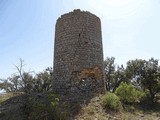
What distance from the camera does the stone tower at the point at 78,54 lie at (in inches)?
467

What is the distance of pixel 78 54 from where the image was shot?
12.0 metres

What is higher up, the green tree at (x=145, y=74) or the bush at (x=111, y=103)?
the green tree at (x=145, y=74)

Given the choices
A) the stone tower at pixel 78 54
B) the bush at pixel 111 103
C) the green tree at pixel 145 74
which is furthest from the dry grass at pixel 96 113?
the green tree at pixel 145 74

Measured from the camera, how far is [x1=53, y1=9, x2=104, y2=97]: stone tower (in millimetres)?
11859

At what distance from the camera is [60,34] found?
1302 cm

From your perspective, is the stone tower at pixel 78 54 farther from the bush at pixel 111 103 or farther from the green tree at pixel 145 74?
the green tree at pixel 145 74

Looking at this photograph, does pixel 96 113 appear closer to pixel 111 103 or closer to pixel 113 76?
pixel 111 103

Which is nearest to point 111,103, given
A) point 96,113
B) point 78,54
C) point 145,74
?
point 96,113

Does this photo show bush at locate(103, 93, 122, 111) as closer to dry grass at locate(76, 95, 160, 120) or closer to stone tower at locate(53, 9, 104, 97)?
dry grass at locate(76, 95, 160, 120)

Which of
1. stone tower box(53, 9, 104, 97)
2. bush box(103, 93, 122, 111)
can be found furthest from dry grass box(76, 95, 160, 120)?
stone tower box(53, 9, 104, 97)

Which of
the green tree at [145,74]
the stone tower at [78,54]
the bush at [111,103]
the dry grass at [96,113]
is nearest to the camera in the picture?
the dry grass at [96,113]

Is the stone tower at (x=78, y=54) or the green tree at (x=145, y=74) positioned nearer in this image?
the stone tower at (x=78, y=54)

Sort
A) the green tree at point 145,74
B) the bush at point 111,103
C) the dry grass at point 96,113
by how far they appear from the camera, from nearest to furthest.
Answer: the dry grass at point 96,113, the bush at point 111,103, the green tree at point 145,74

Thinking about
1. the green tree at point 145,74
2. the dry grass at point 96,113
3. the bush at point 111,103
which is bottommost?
the dry grass at point 96,113
